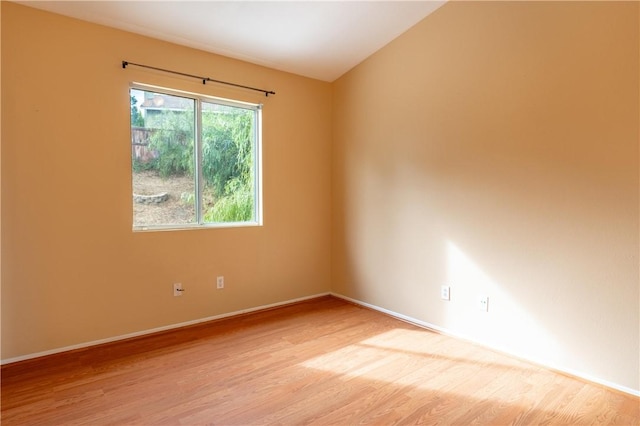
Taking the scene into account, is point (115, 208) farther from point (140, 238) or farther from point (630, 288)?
point (630, 288)

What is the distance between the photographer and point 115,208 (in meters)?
2.78

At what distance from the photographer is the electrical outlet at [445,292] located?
3043 mm

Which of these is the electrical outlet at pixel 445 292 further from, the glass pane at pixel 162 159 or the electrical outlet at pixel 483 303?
the glass pane at pixel 162 159

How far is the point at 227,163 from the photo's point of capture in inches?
136

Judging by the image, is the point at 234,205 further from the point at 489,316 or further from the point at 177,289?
the point at 489,316

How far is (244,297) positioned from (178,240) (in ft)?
2.88

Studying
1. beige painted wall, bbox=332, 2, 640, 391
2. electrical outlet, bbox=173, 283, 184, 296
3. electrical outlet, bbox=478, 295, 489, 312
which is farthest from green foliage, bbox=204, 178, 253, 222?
electrical outlet, bbox=478, 295, 489, 312

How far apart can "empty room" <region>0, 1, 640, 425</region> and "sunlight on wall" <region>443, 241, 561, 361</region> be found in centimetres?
2

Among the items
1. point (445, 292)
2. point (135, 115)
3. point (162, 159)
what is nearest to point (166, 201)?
point (162, 159)

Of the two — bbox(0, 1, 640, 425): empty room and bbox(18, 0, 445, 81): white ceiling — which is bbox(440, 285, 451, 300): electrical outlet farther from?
bbox(18, 0, 445, 81): white ceiling

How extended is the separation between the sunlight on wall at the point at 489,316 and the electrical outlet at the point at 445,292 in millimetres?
36

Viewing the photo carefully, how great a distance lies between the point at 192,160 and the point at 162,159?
26 centimetres

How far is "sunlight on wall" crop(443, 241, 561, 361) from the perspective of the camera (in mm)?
2527

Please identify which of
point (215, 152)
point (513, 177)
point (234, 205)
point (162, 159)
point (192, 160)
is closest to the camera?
point (513, 177)
